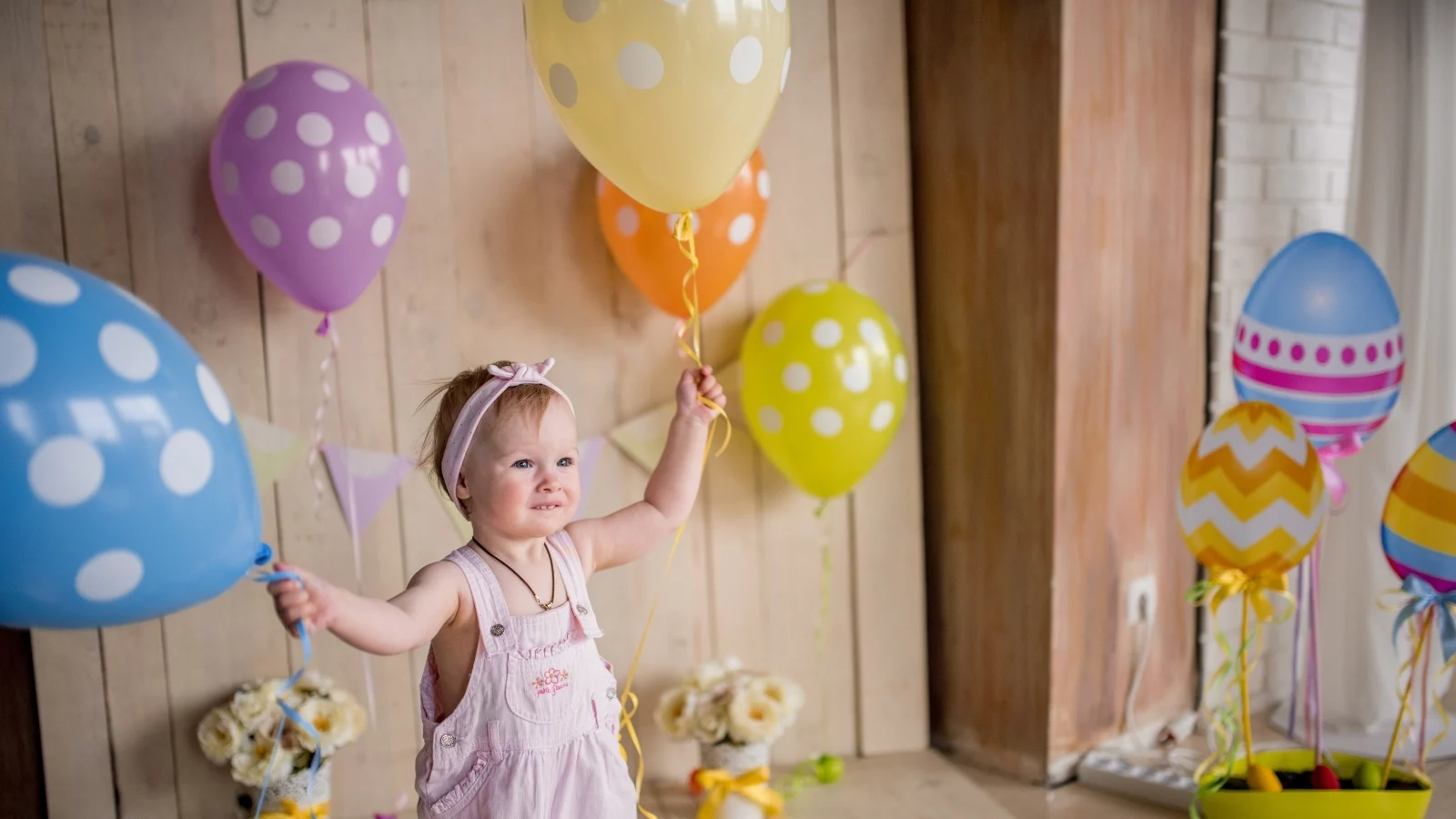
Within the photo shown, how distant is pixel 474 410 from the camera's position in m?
1.36

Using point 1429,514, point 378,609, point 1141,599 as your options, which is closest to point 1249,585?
point 1429,514

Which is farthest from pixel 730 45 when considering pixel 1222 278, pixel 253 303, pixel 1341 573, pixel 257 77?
pixel 1341 573

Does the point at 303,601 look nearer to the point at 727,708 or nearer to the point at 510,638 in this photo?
the point at 510,638

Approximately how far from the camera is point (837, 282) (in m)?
2.28

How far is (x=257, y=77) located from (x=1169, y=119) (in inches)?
66.9

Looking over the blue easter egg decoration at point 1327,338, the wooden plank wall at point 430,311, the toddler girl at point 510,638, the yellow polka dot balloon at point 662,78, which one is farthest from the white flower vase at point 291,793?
→ the blue easter egg decoration at point 1327,338

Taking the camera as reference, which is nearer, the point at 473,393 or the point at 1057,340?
the point at 473,393

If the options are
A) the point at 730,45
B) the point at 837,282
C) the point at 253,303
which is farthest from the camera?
the point at 837,282

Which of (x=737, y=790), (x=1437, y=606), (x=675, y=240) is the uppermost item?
(x=675, y=240)

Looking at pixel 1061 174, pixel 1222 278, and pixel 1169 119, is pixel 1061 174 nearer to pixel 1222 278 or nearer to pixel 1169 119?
pixel 1169 119

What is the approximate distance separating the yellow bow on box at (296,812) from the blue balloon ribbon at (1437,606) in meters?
1.80

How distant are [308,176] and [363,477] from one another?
0.60 meters

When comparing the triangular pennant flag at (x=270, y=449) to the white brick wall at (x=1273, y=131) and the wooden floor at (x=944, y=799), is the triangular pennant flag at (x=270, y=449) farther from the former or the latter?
the white brick wall at (x=1273, y=131)

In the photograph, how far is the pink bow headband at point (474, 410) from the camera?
1.36 metres
